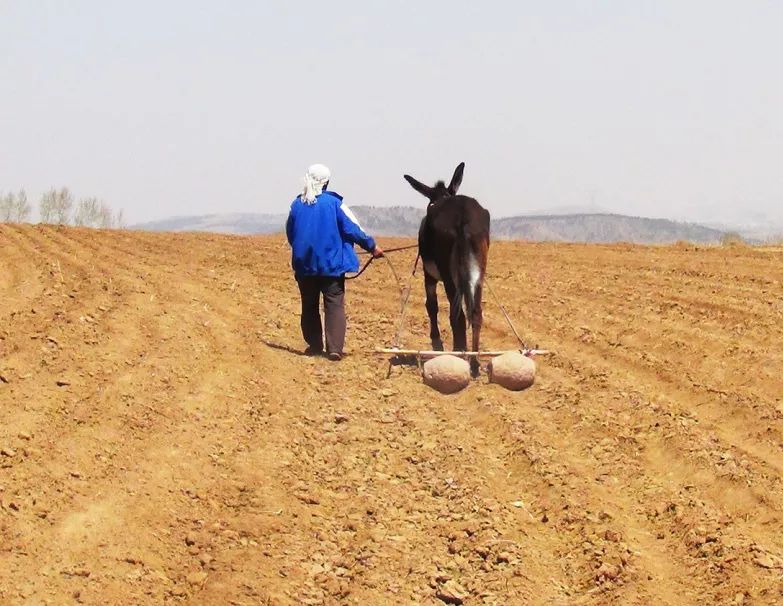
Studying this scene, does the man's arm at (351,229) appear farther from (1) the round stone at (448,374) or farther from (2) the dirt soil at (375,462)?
(1) the round stone at (448,374)

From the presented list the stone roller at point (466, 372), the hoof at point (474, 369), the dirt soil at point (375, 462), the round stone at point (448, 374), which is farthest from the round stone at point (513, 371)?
the hoof at point (474, 369)

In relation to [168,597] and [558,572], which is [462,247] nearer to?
[558,572]

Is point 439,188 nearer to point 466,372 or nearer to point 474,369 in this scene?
point 474,369

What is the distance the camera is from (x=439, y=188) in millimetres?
9547

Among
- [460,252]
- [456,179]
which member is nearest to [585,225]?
[456,179]

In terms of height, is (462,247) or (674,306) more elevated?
(462,247)

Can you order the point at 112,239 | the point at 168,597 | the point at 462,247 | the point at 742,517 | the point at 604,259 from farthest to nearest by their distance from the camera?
the point at 112,239
the point at 604,259
the point at 462,247
the point at 742,517
the point at 168,597

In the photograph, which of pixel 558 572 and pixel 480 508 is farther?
pixel 480 508

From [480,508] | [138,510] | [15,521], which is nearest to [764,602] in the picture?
[480,508]

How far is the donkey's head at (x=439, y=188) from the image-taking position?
9.54m

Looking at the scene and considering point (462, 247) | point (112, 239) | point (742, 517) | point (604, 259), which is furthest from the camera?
point (112, 239)

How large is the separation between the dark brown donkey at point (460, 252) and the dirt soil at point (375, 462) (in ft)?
2.03

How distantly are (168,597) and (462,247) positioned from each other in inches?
197

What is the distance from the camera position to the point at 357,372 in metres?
8.90
